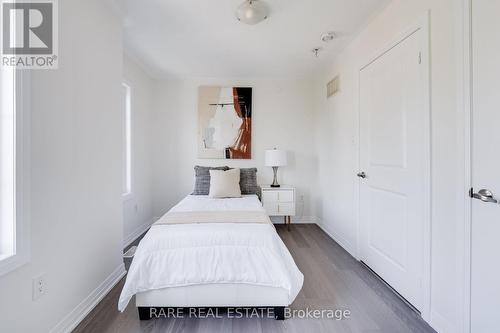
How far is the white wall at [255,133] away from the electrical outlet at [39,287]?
8.49 ft

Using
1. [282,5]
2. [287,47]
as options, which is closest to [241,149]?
[287,47]

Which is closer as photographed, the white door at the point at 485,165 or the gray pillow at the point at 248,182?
the white door at the point at 485,165

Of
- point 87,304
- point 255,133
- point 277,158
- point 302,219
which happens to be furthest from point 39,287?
point 302,219

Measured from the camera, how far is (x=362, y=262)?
99.0 inches

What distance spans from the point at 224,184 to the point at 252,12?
204 cm

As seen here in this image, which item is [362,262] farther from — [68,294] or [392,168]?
[68,294]

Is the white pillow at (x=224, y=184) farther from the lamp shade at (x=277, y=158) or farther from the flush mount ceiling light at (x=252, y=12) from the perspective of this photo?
the flush mount ceiling light at (x=252, y=12)

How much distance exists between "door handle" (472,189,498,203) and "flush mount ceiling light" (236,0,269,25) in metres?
2.08

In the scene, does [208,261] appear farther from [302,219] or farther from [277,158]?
[302,219]

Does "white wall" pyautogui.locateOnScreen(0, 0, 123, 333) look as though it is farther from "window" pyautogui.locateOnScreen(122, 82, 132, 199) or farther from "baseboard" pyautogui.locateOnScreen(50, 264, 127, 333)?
"window" pyautogui.locateOnScreen(122, 82, 132, 199)

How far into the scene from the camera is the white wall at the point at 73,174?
129cm

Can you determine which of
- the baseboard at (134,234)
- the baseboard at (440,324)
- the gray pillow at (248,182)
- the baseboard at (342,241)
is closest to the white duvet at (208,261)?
the baseboard at (440,324)

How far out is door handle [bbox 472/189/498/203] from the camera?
119 centimetres

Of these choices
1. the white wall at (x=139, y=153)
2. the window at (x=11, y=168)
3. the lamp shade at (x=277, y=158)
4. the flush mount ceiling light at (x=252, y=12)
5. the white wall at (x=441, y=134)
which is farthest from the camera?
the lamp shade at (x=277, y=158)
